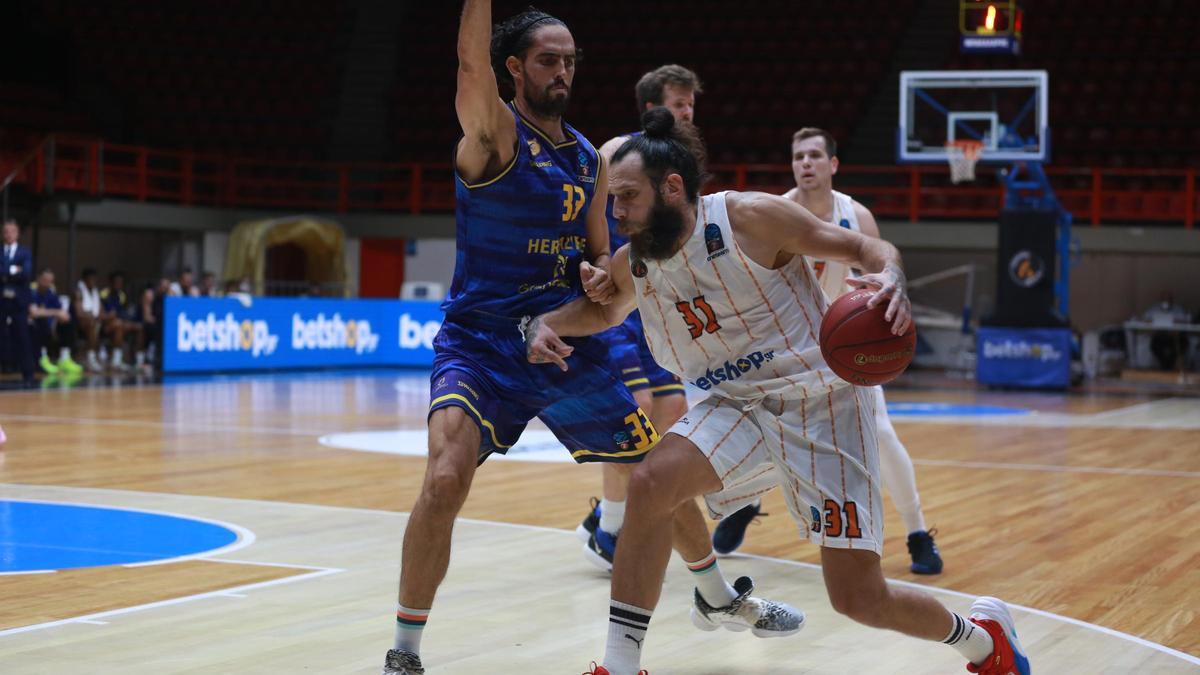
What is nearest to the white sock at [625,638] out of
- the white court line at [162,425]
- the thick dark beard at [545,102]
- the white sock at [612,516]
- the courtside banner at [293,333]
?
the thick dark beard at [545,102]

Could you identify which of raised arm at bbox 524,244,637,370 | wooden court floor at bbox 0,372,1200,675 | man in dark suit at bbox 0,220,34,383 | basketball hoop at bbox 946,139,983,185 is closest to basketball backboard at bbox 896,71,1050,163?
basketball hoop at bbox 946,139,983,185

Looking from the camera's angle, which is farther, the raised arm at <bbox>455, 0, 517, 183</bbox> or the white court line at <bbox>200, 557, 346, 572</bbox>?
the white court line at <bbox>200, 557, 346, 572</bbox>

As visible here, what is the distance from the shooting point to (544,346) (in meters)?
4.04

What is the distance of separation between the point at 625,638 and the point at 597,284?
103 centimetres

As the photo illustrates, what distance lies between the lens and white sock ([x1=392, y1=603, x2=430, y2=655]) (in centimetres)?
Result: 382

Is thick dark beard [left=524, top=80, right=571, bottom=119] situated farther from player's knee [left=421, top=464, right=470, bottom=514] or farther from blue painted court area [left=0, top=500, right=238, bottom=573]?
blue painted court area [left=0, top=500, right=238, bottom=573]

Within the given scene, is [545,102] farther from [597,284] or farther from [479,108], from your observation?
[597,284]

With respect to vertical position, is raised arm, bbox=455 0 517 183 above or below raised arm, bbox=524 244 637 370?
above

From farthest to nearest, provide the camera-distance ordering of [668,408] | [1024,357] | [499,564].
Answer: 1. [1024,357]
2. [668,408]
3. [499,564]

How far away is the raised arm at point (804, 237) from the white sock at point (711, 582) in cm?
109

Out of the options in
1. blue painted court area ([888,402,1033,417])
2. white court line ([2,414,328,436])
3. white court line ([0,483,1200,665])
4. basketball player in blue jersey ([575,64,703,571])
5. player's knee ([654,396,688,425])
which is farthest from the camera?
blue painted court area ([888,402,1033,417])

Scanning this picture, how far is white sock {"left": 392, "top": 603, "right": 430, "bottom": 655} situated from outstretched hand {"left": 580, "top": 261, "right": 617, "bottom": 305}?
1.00 metres

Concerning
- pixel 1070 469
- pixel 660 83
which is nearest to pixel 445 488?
pixel 660 83

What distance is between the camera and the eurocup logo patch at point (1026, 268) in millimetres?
17906
